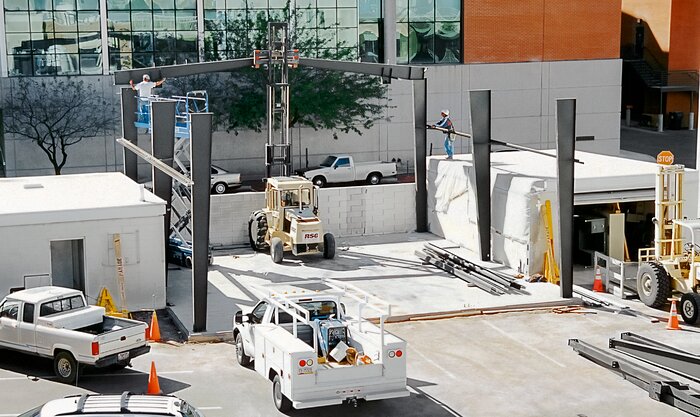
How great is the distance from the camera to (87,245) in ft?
85.1

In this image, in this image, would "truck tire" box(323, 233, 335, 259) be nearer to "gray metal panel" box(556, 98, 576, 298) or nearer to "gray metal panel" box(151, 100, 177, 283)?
"gray metal panel" box(151, 100, 177, 283)

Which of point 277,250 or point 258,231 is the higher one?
point 258,231

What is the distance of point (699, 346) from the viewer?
2286 centimetres

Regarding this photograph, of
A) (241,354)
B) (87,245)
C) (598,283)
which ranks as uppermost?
(87,245)

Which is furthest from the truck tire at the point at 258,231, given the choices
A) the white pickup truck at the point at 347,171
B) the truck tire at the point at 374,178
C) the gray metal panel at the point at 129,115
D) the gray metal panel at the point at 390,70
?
the truck tire at the point at 374,178

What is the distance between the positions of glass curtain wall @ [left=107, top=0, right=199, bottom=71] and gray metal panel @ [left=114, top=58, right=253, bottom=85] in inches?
685

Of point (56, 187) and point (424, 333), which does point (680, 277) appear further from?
point (56, 187)

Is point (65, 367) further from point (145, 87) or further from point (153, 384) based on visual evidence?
point (145, 87)

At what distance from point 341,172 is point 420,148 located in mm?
13359

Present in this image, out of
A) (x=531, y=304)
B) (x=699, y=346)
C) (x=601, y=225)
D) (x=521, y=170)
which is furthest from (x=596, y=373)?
(x=521, y=170)

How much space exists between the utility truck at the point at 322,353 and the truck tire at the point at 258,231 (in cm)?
1240

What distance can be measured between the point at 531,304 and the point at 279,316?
27.5 ft

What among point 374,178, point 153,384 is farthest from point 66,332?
point 374,178

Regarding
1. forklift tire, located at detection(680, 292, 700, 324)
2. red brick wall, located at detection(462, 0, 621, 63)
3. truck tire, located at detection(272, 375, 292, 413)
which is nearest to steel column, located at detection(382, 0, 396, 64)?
red brick wall, located at detection(462, 0, 621, 63)
